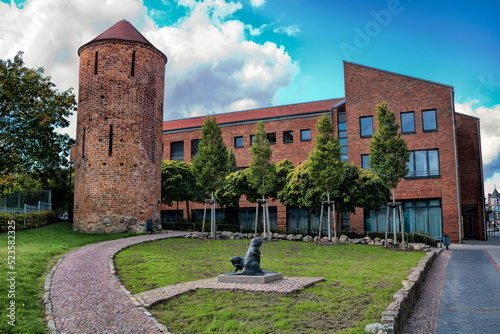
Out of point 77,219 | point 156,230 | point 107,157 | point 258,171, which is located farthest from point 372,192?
point 77,219

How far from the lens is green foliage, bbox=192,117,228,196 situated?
84.7ft

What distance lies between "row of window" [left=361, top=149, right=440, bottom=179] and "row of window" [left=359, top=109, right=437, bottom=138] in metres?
1.86

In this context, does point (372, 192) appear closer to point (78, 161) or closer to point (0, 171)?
point (78, 161)

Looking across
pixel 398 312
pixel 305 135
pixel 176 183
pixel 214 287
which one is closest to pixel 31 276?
pixel 214 287

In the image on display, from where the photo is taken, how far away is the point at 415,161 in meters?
35.9

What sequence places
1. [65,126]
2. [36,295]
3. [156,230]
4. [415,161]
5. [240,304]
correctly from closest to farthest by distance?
[240,304], [36,295], [156,230], [65,126], [415,161]

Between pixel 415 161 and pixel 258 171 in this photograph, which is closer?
pixel 258 171

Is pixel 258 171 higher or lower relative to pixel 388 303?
higher

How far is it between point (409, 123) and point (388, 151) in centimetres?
1374

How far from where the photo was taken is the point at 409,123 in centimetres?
3650

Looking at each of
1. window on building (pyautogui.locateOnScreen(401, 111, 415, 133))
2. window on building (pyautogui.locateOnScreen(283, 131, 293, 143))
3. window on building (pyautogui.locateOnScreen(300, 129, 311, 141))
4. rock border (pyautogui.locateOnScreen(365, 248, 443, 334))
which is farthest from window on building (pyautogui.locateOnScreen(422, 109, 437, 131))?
rock border (pyautogui.locateOnScreen(365, 248, 443, 334))

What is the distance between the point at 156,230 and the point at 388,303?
2155cm

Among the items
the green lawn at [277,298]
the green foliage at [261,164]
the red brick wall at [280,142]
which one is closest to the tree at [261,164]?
the green foliage at [261,164]

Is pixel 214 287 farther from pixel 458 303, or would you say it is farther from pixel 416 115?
pixel 416 115
